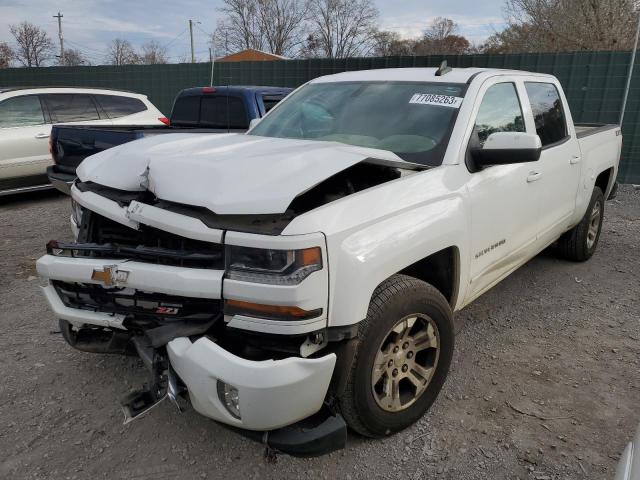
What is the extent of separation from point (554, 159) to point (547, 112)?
48 centimetres

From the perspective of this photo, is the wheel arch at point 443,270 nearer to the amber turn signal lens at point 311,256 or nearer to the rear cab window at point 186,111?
the amber turn signal lens at point 311,256

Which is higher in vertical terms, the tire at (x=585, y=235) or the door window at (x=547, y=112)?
the door window at (x=547, y=112)

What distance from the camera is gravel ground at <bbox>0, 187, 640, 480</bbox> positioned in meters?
2.48

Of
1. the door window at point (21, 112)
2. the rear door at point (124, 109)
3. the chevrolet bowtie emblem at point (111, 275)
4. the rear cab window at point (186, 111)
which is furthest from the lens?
the rear door at point (124, 109)

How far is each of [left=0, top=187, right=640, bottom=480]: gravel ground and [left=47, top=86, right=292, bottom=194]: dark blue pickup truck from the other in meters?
1.92

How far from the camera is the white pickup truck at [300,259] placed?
2049 mm

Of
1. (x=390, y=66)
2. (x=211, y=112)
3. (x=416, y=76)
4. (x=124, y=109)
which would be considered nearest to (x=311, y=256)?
(x=416, y=76)

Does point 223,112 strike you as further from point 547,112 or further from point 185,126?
point 547,112

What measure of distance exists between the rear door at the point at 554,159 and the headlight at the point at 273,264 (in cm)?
238

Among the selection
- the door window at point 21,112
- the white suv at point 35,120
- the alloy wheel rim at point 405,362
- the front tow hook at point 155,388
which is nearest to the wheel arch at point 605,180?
the alloy wheel rim at point 405,362

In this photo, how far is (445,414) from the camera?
2887 mm

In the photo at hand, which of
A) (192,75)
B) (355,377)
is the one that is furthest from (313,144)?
(192,75)

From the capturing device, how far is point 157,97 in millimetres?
15516

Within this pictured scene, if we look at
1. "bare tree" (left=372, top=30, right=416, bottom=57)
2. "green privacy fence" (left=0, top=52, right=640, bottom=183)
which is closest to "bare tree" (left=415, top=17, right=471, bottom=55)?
"bare tree" (left=372, top=30, right=416, bottom=57)
